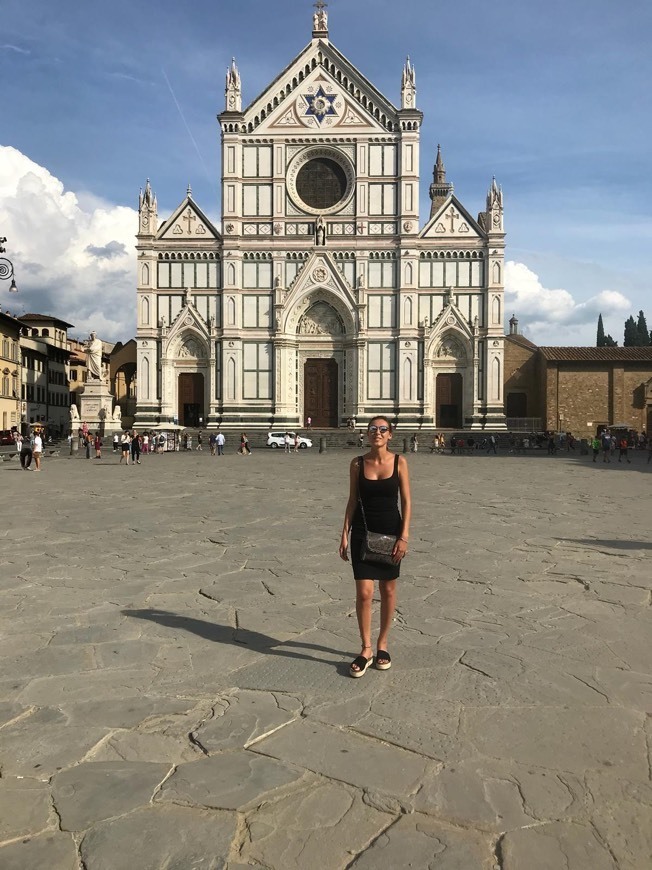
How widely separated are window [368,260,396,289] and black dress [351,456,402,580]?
116 ft

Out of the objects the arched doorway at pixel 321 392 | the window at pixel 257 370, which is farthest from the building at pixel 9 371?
the arched doorway at pixel 321 392

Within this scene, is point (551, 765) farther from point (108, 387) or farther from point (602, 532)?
point (108, 387)

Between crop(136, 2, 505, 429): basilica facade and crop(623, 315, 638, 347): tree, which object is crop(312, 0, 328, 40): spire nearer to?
crop(136, 2, 505, 429): basilica facade

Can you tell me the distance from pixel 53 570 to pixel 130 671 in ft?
9.88

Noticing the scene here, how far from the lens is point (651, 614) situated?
17.5 ft

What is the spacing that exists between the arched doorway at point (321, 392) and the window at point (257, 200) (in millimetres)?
8774

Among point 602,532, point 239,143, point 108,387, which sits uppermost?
point 239,143

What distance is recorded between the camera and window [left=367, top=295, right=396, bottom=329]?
126 feet

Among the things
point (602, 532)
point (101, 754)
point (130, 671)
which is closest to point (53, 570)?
point (130, 671)

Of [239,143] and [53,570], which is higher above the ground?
[239,143]

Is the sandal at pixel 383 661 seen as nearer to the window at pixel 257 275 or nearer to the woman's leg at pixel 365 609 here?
the woman's leg at pixel 365 609

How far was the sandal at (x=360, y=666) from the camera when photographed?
408 centimetres

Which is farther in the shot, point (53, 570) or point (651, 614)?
point (53, 570)

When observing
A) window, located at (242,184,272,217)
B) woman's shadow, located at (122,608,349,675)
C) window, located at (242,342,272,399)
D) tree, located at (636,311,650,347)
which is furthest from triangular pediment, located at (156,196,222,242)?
tree, located at (636,311,650,347)
